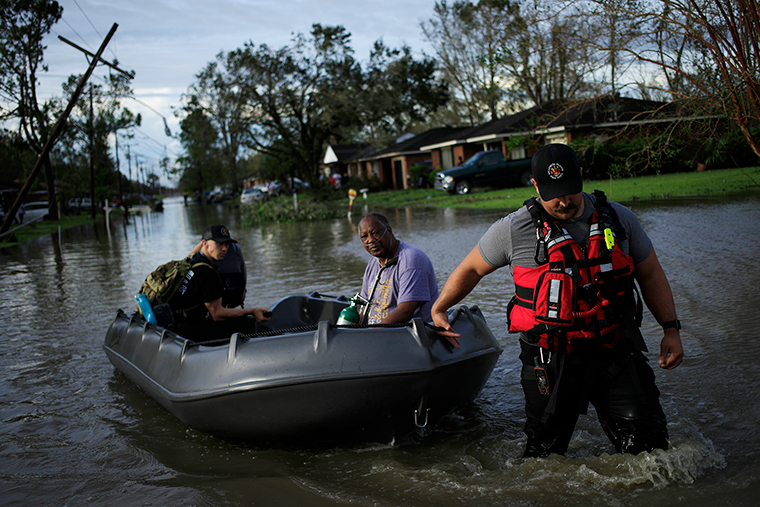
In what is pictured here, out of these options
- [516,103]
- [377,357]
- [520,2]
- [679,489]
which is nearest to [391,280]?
[377,357]

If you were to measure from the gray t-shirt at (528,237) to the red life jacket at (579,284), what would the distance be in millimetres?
55

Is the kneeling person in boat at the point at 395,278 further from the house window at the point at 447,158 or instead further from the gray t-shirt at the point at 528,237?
the house window at the point at 447,158

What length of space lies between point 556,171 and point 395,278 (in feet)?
6.07

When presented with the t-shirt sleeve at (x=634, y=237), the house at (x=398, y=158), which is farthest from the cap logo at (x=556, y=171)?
the house at (x=398, y=158)

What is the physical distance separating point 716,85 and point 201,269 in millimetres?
7819

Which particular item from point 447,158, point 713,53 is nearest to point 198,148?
point 447,158

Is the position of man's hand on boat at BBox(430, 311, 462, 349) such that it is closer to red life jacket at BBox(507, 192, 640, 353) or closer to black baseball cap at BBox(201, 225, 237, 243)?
red life jacket at BBox(507, 192, 640, 353)

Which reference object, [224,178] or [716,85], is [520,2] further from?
[224,178]

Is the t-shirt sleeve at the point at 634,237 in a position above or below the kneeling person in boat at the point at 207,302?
above

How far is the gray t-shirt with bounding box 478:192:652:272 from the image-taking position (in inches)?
120

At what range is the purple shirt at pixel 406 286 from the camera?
14.5 ft

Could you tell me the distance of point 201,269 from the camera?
5.33 m

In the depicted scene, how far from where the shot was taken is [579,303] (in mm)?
2959

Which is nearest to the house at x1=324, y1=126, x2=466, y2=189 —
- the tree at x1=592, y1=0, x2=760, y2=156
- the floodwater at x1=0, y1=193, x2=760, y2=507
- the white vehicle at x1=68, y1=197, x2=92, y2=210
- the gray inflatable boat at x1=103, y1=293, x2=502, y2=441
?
the white vehicle at x1=68, y1=197, x2=92, y2=210
